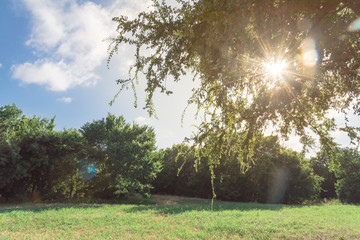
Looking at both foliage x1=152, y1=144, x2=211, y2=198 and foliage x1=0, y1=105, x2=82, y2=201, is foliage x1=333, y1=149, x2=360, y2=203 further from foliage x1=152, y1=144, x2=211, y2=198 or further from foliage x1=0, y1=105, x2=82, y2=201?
foliage x1=0, y1=105, x2=82, y2=201

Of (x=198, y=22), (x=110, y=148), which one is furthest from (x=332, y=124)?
(x=110, y=148)

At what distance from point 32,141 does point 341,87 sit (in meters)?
22.6

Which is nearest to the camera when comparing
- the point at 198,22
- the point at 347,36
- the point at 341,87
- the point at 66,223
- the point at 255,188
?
the point at 198,22

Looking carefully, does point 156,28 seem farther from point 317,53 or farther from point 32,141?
point 32,141

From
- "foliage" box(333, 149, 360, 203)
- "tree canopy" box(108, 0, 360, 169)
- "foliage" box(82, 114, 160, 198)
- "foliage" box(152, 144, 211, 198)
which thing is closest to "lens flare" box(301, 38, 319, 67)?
"tree canopy" box(108, 0, 360, 169)

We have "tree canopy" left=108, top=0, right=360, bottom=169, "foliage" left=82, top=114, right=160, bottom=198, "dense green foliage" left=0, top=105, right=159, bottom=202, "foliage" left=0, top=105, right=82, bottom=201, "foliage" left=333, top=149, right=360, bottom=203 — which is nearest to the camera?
"tree canopy" left=108, top=0, right=360, bottom=169

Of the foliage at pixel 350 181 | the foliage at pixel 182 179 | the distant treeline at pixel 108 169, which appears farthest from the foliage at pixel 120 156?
the foliage at pixel 350 181

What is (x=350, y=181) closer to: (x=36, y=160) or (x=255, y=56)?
(x=255, y=56)

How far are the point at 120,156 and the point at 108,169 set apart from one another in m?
2.27

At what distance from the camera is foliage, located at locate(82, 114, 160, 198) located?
71.8 ft

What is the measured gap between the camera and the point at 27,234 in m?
7.90

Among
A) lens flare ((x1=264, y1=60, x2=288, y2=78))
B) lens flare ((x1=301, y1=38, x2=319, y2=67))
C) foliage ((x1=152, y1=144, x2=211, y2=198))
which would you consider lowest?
foliage ((x1=152, y1=144, x2=211, y2=198))

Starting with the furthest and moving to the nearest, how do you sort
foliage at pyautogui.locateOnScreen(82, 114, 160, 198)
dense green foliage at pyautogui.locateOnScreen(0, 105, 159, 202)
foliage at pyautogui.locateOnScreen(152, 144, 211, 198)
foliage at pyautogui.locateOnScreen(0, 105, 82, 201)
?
foliage at pyautogui.locateOnScreen(152, 144, 211, 198) < foliage at pyautogui.locateOnScreen(82, 114, 160, 198) < dense green foliage at pyautogui.locateOnScreen(0, 105, 159, 202) < foliage at pyautogui.locateOnScreen(0, 105, 82, 201)

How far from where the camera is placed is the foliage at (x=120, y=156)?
2188 cm
